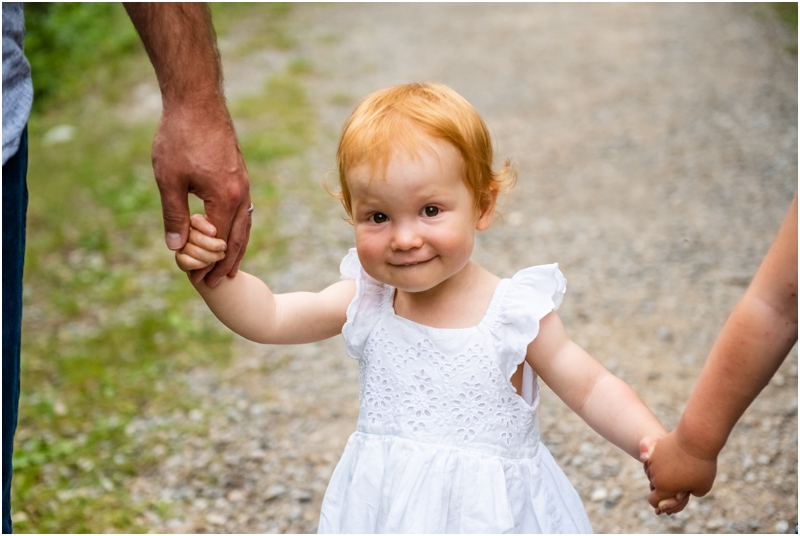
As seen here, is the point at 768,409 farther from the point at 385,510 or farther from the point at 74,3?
the point at 74,3

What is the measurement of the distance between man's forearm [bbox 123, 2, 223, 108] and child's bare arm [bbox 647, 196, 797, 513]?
1180 millimetres

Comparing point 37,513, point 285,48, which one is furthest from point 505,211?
point 285,48

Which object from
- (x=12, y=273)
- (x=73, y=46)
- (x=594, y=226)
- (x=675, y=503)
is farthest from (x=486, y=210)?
(x=73, y=46)

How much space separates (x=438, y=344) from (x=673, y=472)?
1.80 feet

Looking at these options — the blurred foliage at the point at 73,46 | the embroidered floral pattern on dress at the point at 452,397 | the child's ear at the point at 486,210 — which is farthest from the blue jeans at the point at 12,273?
the blurred foliage at the point at 73,46

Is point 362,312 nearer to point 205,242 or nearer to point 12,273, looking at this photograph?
point 205,242

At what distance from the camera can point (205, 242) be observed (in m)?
1.86

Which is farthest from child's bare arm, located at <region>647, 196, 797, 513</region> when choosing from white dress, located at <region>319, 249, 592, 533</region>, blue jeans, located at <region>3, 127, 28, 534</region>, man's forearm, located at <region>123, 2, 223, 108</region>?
blue jeans, located at <region>3, 127, 28, 534</region>

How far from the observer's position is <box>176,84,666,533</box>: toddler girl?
1.72 m

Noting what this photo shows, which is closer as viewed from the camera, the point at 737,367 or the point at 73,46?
the point at 737,367

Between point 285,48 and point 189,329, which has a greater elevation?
point 285,48

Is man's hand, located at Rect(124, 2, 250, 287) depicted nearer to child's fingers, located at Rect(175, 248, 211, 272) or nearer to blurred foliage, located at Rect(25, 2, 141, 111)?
child's fingers, located at Rect(175, 248, 211, 272)

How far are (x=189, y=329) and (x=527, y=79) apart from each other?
16.3 feet

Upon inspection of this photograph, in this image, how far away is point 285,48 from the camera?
32.6ft
